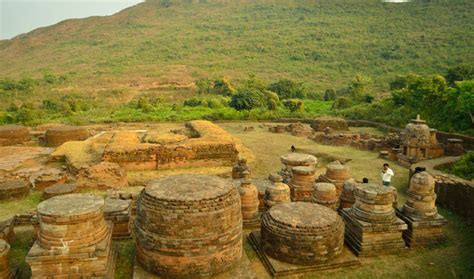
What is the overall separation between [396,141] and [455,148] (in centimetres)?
245

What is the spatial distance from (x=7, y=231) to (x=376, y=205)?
7.24 metres

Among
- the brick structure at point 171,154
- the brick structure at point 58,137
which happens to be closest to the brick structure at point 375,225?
the brick structure at point 171,154

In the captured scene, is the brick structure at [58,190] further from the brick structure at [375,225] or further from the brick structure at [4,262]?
the brick structure at [375,225]

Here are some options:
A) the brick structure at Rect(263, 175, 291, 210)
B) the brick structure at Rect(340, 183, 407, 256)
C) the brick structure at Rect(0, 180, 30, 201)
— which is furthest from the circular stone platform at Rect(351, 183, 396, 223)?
the brick structure at Rect(0, 180, 30, 201)

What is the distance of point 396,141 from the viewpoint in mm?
17156

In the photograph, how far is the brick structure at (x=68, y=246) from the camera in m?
5.71

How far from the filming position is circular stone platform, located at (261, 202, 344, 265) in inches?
265

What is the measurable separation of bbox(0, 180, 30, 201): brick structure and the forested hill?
40.0 m

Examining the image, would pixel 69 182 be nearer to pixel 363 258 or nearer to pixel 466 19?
pixel 363 258

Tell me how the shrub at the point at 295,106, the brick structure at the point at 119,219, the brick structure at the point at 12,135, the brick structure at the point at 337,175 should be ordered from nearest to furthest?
the brick structure at the point at 119,219
the brick structure at the point at 337,175
the brick structure at the point at 12,135
the shrub at the point at 295,106

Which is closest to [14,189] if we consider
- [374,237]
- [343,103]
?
[374,237]

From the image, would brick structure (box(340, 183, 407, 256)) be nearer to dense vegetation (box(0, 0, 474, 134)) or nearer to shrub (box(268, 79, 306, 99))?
dense vegetation (box(0, 0, 474, 134))

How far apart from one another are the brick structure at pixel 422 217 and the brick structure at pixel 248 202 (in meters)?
3.14

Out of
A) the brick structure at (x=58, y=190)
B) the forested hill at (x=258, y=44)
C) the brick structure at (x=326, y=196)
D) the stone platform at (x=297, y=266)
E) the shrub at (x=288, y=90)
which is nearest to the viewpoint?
the stone platform at (x=297, y=266)
